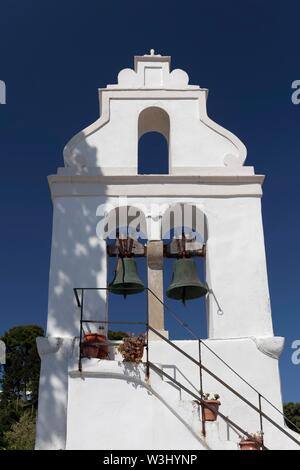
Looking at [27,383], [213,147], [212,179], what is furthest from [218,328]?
[27,383]

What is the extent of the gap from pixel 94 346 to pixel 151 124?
18.5 ft

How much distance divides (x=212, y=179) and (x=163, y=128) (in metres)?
2.02

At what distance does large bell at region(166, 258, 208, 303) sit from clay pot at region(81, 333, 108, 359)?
182cm

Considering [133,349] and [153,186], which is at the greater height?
[153,186]

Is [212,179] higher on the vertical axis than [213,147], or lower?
lower

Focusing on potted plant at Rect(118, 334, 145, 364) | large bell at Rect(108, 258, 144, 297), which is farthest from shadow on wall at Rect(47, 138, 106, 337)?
potted plant at Rect(118, 334, 145, 364)

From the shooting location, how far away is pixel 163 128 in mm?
13641

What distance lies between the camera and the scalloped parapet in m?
12.5

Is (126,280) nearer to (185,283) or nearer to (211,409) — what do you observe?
(185,283)

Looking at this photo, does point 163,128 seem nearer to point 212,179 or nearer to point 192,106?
point 192,106

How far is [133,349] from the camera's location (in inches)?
383

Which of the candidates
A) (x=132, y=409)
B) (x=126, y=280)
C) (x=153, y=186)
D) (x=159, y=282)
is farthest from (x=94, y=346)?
(x=153, y=186)
